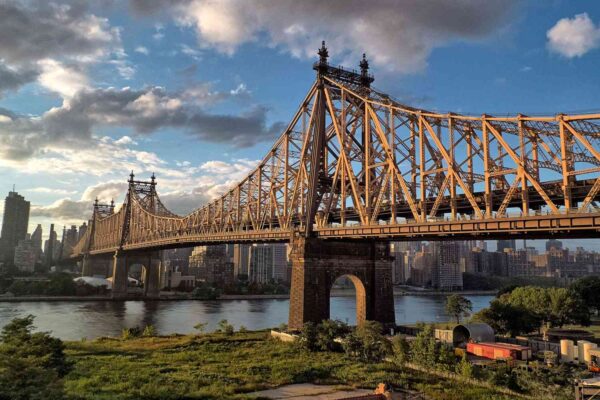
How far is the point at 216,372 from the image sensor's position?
98.6ft

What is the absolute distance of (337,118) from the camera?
52125 mm

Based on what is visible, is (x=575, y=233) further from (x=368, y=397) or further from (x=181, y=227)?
(x=181, y=227)

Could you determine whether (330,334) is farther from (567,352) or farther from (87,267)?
(87,267)

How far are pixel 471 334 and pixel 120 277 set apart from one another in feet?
332

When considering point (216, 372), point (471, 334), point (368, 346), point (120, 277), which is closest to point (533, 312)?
point (471, 334)

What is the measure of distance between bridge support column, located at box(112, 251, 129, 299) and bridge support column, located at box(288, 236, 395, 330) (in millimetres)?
86257

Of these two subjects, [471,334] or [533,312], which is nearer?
[471,334]

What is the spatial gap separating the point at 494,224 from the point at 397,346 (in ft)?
34.0

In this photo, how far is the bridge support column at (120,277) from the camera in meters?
120

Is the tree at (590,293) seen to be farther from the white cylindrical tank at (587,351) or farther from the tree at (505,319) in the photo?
the white cylindrical tank at (587,351)

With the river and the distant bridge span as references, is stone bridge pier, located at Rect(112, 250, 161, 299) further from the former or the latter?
the distant bridge span

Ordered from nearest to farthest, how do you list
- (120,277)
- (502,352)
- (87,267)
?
(502,352), (120,277), (87,267)

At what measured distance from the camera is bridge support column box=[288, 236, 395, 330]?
148 feet

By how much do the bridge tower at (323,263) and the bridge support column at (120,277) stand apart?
279 ft
